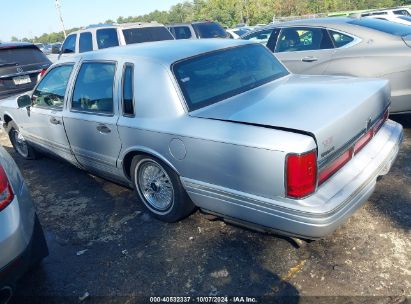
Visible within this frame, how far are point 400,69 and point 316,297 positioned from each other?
334cm

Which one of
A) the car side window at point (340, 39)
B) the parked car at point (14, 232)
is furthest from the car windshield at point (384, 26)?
the parked car at point (14, 232)

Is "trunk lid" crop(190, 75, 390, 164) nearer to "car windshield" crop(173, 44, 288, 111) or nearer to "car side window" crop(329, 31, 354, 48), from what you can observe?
"car windshield" crop(173, 44, 288, 111)

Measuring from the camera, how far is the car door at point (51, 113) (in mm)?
4164

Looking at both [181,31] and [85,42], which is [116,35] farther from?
[181,31]

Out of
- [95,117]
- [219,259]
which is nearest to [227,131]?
[219,259]

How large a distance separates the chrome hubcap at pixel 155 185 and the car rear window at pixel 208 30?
396 inches

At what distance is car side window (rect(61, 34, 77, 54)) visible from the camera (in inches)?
400

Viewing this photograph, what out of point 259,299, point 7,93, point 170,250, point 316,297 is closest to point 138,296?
point 170,250

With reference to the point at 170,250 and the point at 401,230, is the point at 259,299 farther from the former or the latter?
the point at 401,230

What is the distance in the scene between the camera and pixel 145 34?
9430 mm

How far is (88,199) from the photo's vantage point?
418 cm

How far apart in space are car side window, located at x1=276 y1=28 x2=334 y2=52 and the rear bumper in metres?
2.67

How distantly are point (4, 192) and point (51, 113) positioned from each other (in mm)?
2140

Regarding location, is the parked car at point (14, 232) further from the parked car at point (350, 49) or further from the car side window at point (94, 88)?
the parked car at point (350, 49)
